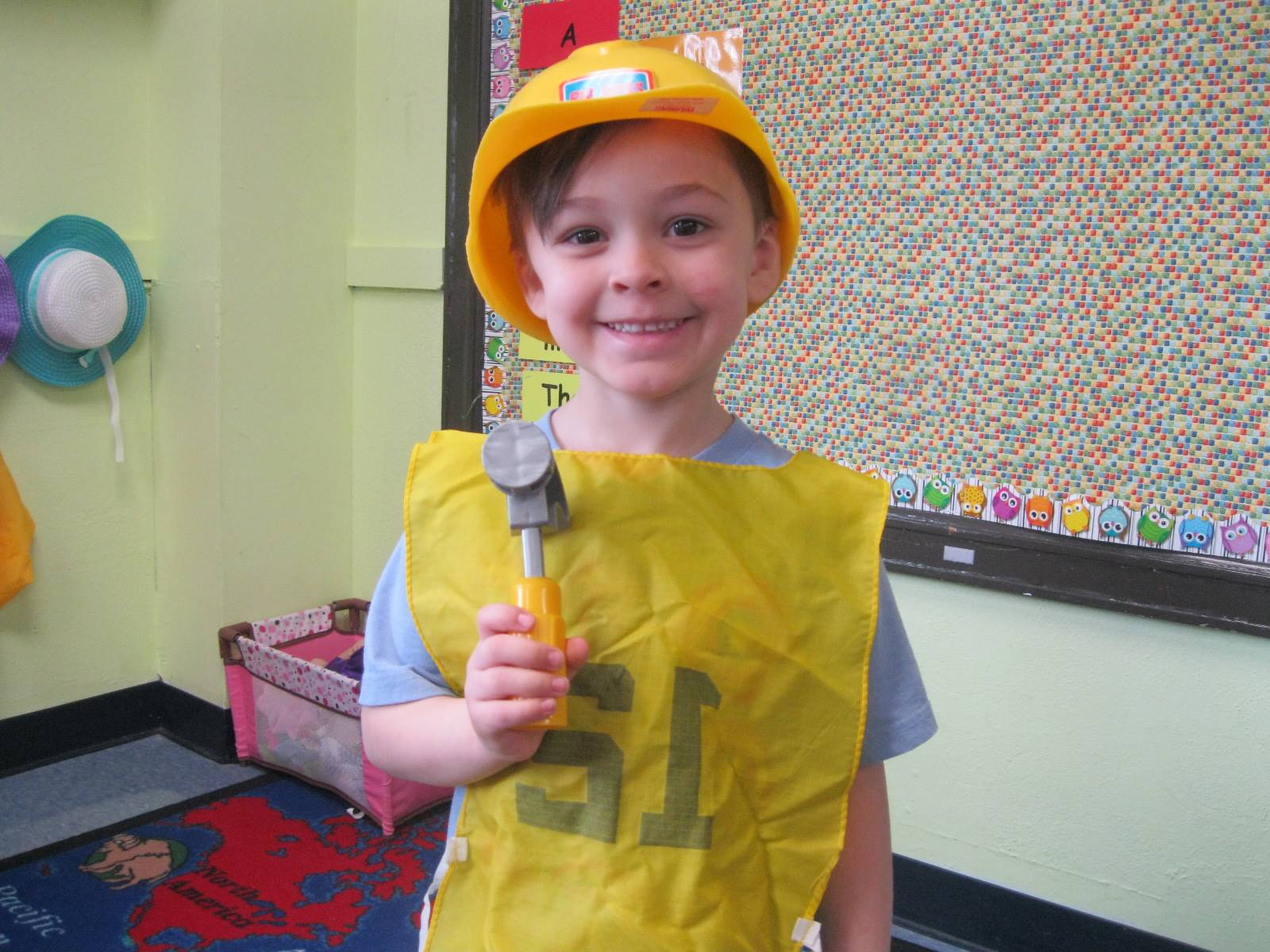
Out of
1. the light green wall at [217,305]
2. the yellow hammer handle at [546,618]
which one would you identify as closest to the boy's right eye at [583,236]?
the yellow hammer handle at [546,618]

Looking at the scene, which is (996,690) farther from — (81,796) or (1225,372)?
(81,796)

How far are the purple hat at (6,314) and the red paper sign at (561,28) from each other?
3.29 ft

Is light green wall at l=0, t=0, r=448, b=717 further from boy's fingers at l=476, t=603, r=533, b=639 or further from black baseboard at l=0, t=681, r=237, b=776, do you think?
boy's fingers at l=476, t=603, r=533, b=639

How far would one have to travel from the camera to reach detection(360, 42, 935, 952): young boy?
2.34 feet

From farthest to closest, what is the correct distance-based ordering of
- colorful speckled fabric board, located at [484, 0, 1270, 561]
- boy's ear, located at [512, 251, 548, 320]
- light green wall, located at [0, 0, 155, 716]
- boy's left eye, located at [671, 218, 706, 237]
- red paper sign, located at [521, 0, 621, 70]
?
1. light green wall, located at [0, 0, 155, 716]
2. red paper sign, located at [521, 0, 621, 70]
3. colorful speckled fabric board, located at [484, 0, 1270, 561]
4. boy's ear, located at [512, 251, 548, 320]
5. boy's left eye, located at [671, 218, 706, 237]

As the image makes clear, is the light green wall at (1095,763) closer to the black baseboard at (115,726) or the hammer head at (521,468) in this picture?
the hammer head at (521,468)

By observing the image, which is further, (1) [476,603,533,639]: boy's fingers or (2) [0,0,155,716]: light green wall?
(2) [0,0,155,716]: light green wall

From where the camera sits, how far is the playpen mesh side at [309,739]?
6.66ft

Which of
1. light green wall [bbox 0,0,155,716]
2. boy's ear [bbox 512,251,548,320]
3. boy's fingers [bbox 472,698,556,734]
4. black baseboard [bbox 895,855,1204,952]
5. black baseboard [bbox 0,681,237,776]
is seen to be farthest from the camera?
black baseboard [bbox 0,681,237,776]

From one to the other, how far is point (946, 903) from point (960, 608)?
18.3 inches

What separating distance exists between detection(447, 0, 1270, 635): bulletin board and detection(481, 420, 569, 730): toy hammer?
1043mm

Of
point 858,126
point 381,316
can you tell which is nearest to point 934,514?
point 858,126

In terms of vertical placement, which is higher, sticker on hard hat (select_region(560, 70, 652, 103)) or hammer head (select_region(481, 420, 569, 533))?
sticker on hard hat (select_region(560, 70, 652, 103))

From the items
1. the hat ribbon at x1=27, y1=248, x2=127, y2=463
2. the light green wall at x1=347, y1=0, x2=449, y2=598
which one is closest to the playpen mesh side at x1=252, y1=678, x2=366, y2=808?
the light green wall at x1=347, y1=0, x2=449, y2=598
